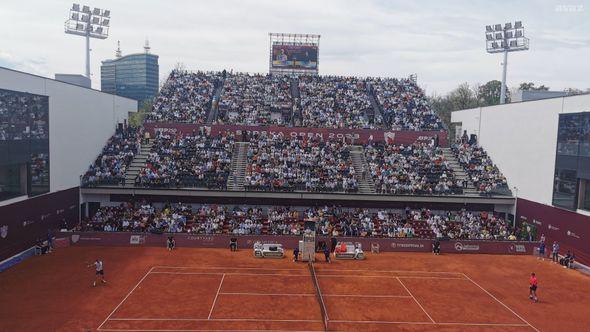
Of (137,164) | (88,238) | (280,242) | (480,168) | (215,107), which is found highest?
(215,107)

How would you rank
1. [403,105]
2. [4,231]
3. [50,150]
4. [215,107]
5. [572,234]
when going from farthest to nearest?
[403,105]
[215,107]
[50,150]
[572,234]
[4,231]

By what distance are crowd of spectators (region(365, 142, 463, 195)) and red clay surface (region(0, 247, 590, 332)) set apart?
8.34 metres

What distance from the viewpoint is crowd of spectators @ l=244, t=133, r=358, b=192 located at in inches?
1567

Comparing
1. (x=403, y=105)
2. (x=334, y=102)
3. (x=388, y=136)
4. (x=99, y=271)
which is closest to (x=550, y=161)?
(x=388, y=136)

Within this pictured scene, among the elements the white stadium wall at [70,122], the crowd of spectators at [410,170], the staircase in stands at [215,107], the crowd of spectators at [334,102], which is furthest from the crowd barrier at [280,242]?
the staircase in stands at [215,107]

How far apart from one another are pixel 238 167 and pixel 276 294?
68.7 ft

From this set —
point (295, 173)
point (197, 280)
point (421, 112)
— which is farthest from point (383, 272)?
point (421, 112)

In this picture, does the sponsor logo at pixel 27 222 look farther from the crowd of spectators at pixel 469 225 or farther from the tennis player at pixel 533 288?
the tennis player at pixel 533 288

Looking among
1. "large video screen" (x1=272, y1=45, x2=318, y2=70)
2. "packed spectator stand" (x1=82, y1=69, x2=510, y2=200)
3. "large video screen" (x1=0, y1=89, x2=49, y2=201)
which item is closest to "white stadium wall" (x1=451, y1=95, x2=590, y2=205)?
"packed spectator stand" (x1=82, y1=69, x2=510, y2=200)

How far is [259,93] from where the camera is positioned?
57.3 m

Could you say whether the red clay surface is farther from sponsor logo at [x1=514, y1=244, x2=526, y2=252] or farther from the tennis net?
sponsor logo at [x1=514, y1=244, x2=526, y2=252]

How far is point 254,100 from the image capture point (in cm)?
5566

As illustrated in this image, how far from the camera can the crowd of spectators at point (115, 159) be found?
130ft

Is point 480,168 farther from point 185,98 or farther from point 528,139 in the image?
point 185,98
